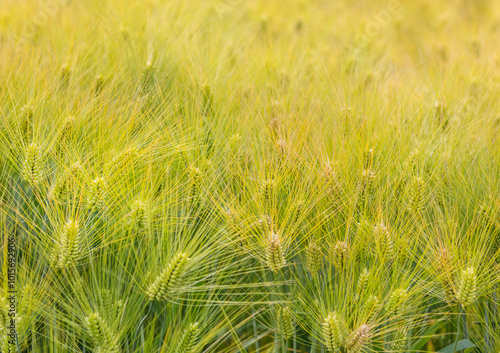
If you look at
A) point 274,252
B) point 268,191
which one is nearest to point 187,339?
point 274,252

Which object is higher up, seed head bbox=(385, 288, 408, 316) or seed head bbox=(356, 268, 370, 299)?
seed head bbox=(356, 268, 370, 299)

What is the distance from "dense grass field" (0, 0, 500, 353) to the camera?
900 mm

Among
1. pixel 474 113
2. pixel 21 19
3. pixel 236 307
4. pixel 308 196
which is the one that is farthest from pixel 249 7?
pixel 236 307

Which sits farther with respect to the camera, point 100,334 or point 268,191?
point 268,191

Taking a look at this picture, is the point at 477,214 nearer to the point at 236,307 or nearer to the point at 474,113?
the point at 474,113

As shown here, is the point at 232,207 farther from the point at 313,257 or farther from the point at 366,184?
the point at 366,184

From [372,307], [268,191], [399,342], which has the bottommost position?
[399,342]

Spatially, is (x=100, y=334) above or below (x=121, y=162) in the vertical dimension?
below

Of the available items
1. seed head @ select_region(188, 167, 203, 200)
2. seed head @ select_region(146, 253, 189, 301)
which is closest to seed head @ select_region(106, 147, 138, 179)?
seed head @ select_region(188, 167, 203, 200)

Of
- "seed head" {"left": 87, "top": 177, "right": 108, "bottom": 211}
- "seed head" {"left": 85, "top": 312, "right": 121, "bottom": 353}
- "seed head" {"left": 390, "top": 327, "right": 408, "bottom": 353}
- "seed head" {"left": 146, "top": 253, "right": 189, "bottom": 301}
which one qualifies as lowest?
"seed head" {"left": 390, "top": 327, "right": 408, "bottom": 353}

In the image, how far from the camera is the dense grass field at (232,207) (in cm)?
90

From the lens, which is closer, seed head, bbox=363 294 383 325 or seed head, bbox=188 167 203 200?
seed head, bbox=363 294 383 325

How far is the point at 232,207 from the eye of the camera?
0.95m

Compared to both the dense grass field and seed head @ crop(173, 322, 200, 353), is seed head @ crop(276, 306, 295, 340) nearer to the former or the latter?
the dense grass field
